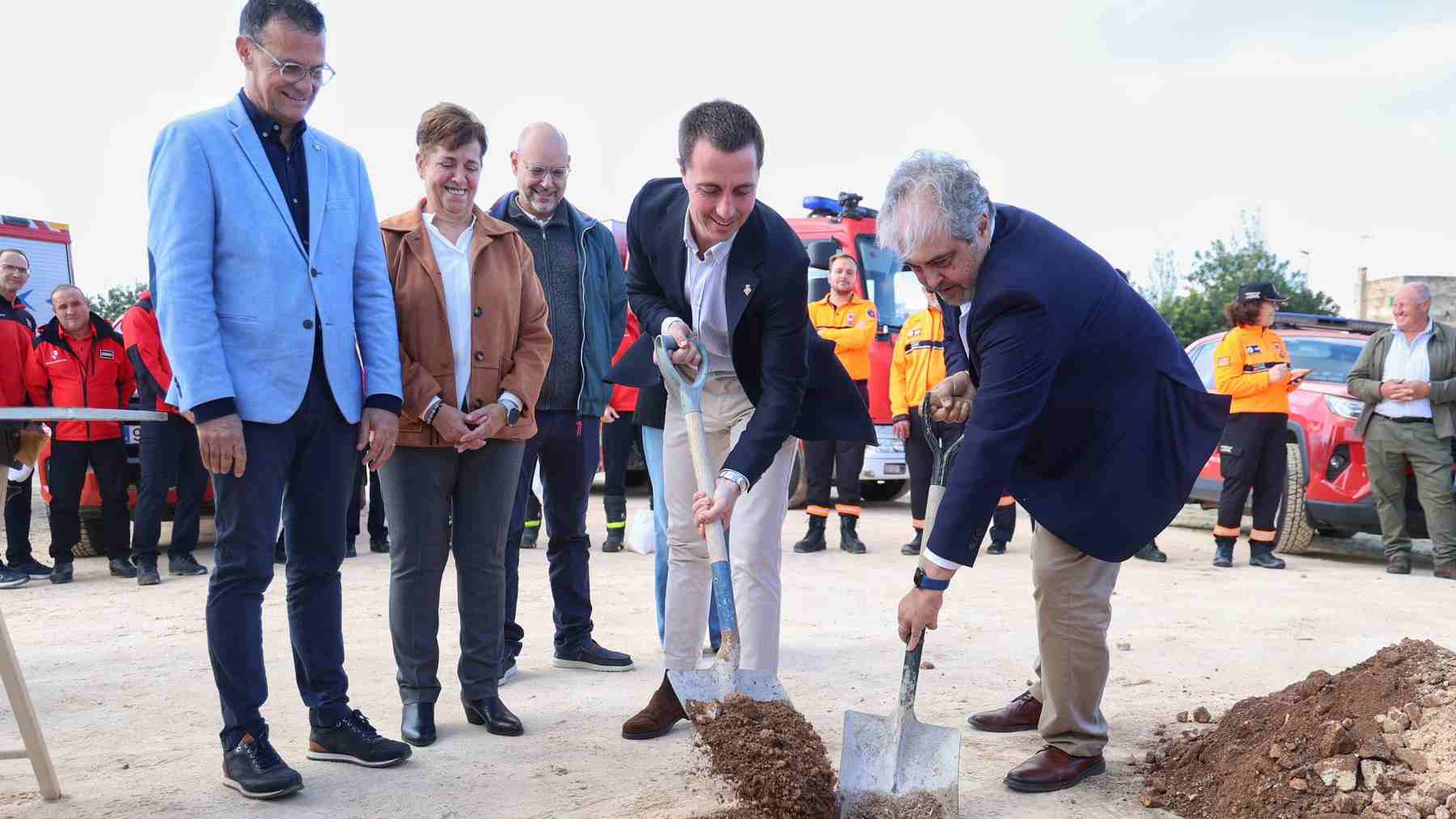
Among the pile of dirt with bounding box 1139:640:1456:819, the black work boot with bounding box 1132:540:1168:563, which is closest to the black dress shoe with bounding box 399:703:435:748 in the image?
the pile of dirt with bounding box 1139:640:1456:819

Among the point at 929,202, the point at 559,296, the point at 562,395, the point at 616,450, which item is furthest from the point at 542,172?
the point at 616,450

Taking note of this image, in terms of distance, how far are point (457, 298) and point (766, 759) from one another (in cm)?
185

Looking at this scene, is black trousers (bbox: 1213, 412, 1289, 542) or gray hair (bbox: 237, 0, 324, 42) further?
black trousers (bbox: 1213, 412, 1289, 542)

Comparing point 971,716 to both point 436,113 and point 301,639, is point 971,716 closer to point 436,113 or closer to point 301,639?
point 301,639

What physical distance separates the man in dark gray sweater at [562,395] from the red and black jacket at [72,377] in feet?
13.5

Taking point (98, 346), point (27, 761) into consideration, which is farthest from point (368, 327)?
point (98, 346)

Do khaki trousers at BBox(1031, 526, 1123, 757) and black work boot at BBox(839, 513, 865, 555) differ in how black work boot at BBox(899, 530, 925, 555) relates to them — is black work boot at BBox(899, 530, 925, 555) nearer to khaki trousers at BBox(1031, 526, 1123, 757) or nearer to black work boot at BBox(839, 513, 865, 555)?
black work boot at BBox(839, 513, 865, 555)

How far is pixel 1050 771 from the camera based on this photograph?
333 centimetres

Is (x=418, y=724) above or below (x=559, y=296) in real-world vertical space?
below

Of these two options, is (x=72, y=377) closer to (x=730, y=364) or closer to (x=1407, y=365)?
(x=730, y=364)

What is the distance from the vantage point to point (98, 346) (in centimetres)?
762

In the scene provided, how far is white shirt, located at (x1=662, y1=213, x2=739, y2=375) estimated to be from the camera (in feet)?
11.8

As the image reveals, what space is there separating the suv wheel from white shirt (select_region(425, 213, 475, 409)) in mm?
6666

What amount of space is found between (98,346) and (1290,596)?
7.64 m
